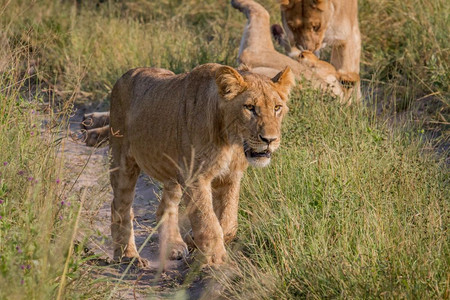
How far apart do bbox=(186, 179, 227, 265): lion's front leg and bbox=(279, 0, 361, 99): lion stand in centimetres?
345

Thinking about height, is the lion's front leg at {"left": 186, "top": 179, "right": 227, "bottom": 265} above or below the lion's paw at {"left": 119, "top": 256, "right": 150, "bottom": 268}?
above

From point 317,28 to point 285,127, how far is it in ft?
6.94

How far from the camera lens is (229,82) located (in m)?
4.47

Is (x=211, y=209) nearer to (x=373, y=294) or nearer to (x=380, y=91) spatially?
(x=373, y=294)

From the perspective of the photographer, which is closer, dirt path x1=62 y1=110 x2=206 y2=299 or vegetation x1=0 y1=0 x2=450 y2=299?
vegetation x1=0 y1=0 x2=450 y2=299

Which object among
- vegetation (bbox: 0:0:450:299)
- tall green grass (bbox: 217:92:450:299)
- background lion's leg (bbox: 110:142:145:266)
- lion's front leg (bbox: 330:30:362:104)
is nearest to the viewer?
vegetation (bbox: 0:0:450:299)

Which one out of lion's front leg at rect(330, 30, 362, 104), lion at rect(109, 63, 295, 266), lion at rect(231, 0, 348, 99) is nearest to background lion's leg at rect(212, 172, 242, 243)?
lion at rect(109, 63, 295, 266)

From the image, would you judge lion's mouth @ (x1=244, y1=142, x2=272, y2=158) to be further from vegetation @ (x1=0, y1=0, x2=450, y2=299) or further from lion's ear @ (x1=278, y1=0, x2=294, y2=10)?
lion's ear @ (x1=278, y1=0, x2=294, y2=10)

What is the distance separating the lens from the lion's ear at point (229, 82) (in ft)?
14.6

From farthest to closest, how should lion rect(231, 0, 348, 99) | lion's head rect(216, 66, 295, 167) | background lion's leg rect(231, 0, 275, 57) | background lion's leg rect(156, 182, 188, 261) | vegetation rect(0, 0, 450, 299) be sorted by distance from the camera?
background lion's leg rect(231, 0, 275, 57) → lion rect(231, 0, 348, 99) → background lion's leg rect(156, 182, 188, 261) → lion's head rect(216, 66, 295, 167) → vegetation rect(0, 0, 450, 299)

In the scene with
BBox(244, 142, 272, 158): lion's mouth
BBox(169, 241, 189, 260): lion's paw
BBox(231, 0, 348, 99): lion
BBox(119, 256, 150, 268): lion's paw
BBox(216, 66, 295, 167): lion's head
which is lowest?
BBox(119, 256, 150, 268): lion's paw

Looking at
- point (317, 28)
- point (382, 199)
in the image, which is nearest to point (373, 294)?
point (382, 199)

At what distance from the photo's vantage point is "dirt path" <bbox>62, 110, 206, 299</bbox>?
4.23 m

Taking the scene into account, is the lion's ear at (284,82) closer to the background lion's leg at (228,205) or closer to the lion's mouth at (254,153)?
the lion's mouth at (254,153)
